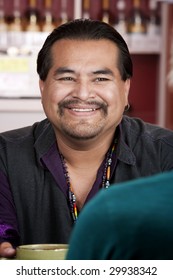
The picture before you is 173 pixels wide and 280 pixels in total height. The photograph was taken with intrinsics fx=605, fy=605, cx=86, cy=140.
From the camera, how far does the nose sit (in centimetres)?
151

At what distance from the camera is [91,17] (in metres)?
4.55

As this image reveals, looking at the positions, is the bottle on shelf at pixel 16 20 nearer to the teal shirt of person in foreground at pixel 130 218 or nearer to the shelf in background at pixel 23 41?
the shelf in background at pixel 23 41

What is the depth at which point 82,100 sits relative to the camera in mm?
1526

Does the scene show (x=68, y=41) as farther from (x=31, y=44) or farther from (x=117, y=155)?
(x=31, y=44)

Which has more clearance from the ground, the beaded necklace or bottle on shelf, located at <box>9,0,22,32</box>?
bottle on shelf, located at <box>9,0,22,32</box>

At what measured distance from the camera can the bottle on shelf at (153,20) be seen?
4.50m

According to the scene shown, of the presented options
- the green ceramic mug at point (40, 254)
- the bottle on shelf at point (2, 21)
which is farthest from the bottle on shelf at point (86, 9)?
the green ceramic mug at point (40, 254)

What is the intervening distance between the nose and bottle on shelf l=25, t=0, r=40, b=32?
2932mm

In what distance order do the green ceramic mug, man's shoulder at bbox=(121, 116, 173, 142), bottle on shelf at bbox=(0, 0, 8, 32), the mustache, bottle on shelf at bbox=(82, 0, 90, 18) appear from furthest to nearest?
bottle on shelf at bbox=(82, 0, 90, 18)
bottle on shelf at bbox=(0, 0, 8, 32)
man's shoulder at bbox=(121, 116, 173, 142)
the mustache
the green ceramic mug

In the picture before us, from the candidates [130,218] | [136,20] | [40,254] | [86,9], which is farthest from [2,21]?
[130,218]

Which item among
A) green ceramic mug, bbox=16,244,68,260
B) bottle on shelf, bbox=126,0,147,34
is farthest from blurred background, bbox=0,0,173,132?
green ceramic mug, bbox=16,244,68,260

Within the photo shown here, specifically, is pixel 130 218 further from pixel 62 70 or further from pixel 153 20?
pixel 153 20

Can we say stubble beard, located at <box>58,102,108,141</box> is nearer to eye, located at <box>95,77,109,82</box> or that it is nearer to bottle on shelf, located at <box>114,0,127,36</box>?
eye, located at <box>95,77,109,82</box>

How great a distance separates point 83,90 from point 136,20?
10.2 feet
